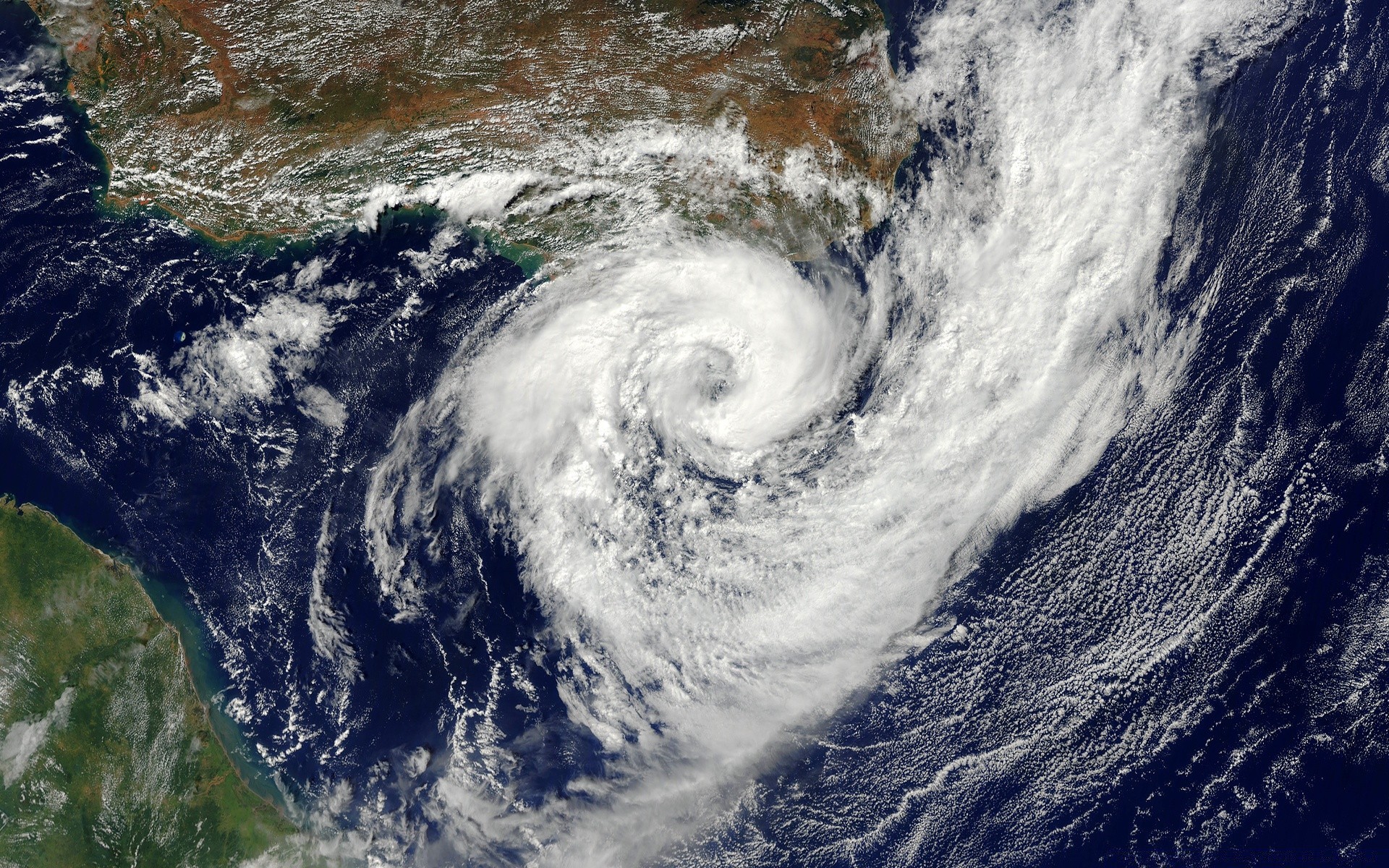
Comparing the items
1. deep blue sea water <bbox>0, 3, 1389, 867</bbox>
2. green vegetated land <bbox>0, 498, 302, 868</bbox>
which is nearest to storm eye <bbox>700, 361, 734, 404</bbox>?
deep blue sea water <bbox>0, 3, 1389, 867</bbox>

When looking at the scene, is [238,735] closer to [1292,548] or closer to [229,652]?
[229,652]

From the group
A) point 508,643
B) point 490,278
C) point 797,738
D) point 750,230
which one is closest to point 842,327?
point 750,230

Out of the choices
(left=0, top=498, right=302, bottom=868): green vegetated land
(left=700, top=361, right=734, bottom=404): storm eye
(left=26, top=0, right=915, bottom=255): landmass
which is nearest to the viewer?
(left=700, top=361, right=734, bottom=404): storm eye

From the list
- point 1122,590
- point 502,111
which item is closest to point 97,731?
point 502,111

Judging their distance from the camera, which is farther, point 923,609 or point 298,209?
point 298,209

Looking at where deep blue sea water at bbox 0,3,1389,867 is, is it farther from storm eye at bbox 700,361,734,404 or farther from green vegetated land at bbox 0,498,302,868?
storm eye at bbox 700,361,734,404

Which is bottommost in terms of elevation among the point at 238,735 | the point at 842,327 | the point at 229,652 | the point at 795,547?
the point at 238,735

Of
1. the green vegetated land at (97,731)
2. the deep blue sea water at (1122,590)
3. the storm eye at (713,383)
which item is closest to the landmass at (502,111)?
the deep blue sea water at (1122,590)
